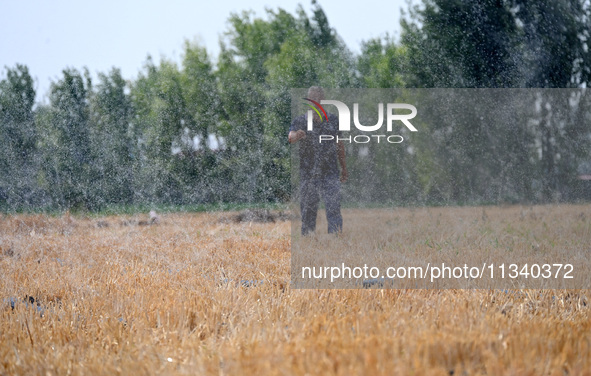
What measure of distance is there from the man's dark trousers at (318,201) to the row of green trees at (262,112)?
140 centimetres

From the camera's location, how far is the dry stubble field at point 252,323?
122cm

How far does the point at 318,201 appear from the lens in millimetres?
Answer: 3836

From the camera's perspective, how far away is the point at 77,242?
14.0 feet

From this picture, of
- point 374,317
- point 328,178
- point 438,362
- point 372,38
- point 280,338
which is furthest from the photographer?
point 372,38

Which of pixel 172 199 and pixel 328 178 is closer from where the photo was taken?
pixel 328 178

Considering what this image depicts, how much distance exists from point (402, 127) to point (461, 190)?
3.11 ft

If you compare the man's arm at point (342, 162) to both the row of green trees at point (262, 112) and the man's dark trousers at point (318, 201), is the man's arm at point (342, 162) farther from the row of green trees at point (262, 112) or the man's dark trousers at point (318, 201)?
the row of green trees at point (262, 112)

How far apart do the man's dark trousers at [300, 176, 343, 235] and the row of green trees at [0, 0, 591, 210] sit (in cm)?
140

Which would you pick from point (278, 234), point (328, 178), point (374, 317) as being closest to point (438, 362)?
point (374, 317)

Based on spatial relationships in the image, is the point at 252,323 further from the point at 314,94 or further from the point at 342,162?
the point at 342,162

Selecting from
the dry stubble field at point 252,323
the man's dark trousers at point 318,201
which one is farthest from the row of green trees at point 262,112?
the dry stubble field at point 252,323

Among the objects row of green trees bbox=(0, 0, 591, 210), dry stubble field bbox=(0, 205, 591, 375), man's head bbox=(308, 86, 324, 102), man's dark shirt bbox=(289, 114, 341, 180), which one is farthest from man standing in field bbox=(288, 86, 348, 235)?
row of green trees bbox=(0, 0, 591, 210)

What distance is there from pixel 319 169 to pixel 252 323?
2.14 metres

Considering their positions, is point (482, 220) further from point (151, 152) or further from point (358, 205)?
point (151, 152)
